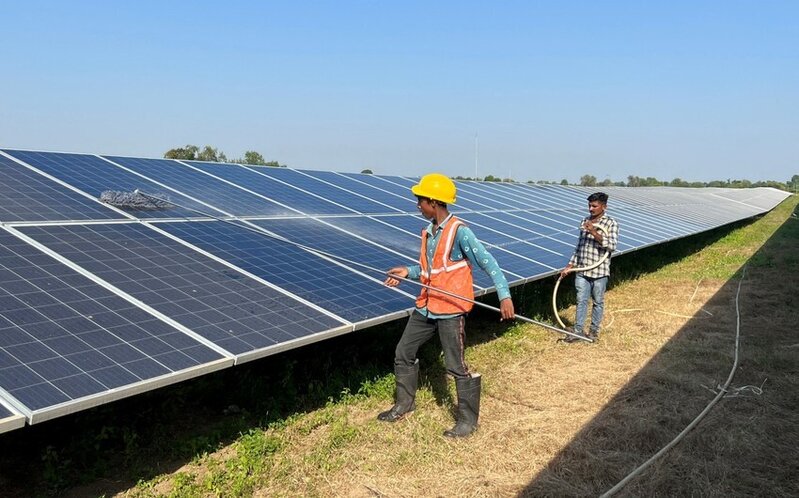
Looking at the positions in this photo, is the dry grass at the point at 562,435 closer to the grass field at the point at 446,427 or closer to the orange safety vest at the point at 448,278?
the grass field at the point at 446,427

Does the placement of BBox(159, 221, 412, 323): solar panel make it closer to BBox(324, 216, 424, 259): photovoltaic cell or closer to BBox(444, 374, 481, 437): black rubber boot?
BBox(444, 374, 481, 437): black rubber boot

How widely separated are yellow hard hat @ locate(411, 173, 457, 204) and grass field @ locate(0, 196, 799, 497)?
2062mm

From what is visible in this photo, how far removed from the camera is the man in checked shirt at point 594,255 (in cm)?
827

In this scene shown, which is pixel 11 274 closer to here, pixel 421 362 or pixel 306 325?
pixel 306 325

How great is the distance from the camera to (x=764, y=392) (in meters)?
6.70

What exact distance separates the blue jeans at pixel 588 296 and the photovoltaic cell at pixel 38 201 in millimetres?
5821

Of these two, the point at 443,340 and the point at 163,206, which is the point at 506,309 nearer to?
the point at 443,340

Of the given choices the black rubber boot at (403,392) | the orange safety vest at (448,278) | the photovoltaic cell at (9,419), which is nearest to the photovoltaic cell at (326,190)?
the black rubber boot at (403,392)

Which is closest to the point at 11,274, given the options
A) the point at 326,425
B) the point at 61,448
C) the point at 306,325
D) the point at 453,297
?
the point at 61,448

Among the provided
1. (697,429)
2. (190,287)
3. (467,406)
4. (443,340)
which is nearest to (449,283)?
(443,340)

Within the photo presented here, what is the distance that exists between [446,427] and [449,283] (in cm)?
142

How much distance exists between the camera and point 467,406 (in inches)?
216

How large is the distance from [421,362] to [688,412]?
9.31 ft

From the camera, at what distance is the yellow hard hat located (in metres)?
Answer: 5.14
